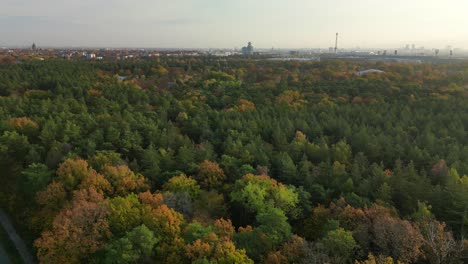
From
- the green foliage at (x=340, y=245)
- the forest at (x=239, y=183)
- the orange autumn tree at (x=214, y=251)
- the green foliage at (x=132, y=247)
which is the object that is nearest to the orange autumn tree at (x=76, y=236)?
the forest at (x=239, y=183)

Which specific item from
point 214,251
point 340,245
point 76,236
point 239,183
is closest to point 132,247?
point 76,236

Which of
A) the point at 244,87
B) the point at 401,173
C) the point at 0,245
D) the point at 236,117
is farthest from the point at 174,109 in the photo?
the point at 401,173

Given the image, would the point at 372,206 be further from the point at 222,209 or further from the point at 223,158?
the point at 223,158

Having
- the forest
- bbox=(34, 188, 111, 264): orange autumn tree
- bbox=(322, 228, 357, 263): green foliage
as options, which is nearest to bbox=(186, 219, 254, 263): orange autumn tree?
the forest

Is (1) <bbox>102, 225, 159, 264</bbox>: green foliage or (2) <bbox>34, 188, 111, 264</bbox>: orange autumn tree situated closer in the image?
(1) <bbox>102, 225, 159, 264</bbox>: green foliage

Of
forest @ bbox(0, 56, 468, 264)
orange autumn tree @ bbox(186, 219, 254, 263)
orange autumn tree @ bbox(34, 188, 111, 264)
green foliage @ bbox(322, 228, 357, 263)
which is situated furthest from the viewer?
orange autumn tree @ bbox(34, 188, 111, 264)

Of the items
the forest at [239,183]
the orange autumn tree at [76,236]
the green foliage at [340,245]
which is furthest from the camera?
the orange autumn tree at [76,236]

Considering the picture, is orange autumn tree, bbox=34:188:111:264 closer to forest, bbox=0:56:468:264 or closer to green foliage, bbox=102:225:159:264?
forest, bbox=0:56:468:264

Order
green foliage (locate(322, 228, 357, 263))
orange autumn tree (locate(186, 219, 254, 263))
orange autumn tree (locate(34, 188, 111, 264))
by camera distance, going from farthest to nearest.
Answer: orange autumn tree (locate(34, 188, 111, 264)) < green foliage (locate(322, 228, 357, 263)) < orange autumn tree (locate(186, 219, 254, 263))

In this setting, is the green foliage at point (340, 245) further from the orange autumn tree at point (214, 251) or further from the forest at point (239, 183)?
the orange autumn tree at point (214, 251)
